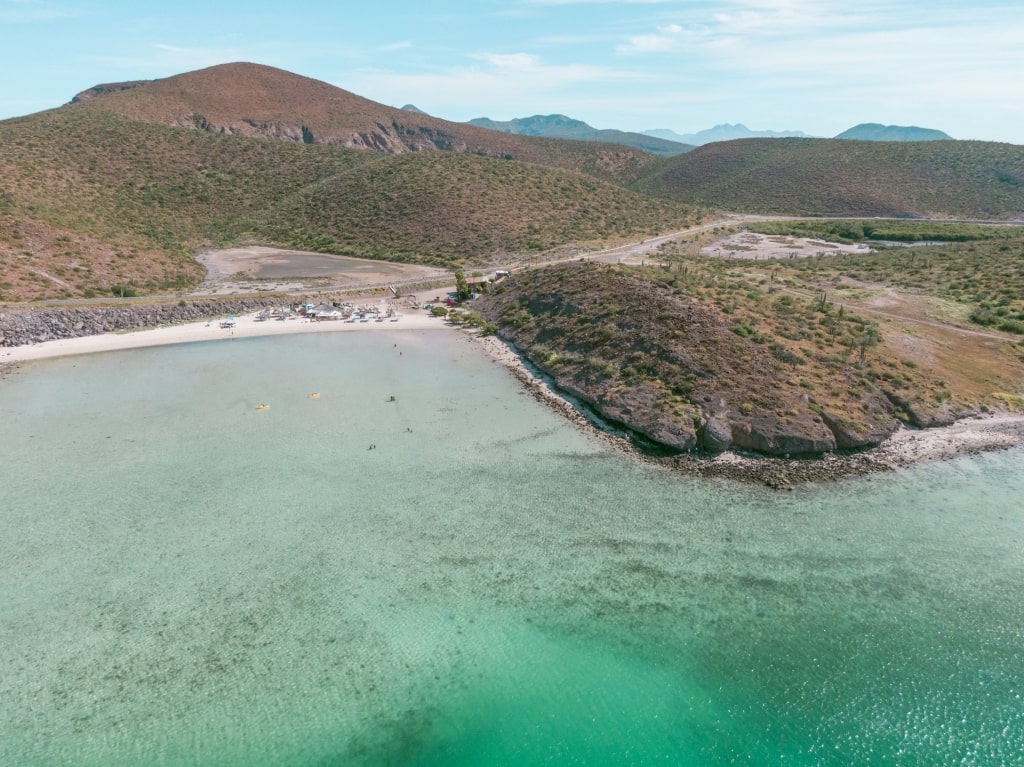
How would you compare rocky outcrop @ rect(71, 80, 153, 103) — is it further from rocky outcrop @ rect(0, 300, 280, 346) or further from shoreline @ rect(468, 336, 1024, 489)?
shoreline @ rect(468, 336, 1024, 489)

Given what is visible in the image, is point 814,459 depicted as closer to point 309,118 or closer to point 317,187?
point 317,187

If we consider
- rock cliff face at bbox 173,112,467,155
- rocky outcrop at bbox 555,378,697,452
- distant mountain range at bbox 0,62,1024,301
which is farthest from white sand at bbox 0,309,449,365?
rock cliff face at bbox 173,112,467,155

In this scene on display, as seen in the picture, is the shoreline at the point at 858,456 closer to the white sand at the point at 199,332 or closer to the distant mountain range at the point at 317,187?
the white sand at the point at 199,332

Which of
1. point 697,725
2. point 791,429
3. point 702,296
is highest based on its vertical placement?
point 702,296

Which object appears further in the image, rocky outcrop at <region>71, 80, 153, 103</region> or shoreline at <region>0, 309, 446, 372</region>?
rocky outcrop at <region>71, 80, 153, 103</region>

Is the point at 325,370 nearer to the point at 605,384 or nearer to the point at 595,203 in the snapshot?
the point at 605,384

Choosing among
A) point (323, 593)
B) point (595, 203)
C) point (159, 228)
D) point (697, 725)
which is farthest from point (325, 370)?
point (595, 203)

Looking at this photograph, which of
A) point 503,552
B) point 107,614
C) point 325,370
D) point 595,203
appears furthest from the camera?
point 595,203
